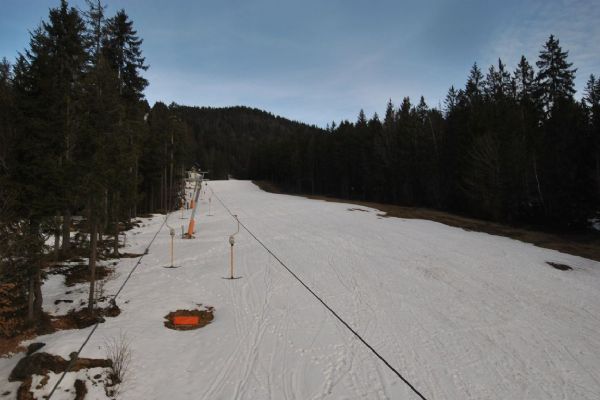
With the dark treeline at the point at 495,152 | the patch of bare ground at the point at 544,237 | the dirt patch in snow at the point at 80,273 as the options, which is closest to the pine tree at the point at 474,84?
the dark treeline at the point at 495,152

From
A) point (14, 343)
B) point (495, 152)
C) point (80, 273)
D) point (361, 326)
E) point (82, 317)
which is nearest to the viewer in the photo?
point (14, 343)

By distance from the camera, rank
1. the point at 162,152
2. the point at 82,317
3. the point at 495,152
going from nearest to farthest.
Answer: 1. the point at 82,317
2. the point at 495,152
3. the point at 162,152

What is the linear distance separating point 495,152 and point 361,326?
102 ft

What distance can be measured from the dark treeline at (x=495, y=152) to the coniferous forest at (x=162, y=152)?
5.8 inches

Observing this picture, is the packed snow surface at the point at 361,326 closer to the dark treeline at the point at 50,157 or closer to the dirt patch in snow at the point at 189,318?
the dirt patch in snow at the point at 189,318

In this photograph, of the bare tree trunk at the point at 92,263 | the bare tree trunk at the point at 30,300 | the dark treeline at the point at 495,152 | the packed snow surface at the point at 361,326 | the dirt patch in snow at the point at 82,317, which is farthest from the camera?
the dark treeline at the point at 495,152

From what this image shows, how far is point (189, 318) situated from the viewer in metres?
11.4

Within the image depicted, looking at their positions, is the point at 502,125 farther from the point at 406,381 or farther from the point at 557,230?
the point at 406,381

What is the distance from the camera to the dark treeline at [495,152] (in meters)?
33.9

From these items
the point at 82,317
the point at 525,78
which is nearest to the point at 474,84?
the point at 525,78

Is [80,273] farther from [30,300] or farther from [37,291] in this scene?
[30,300]

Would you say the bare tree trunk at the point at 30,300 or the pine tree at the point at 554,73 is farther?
the pine tree at the point at 554,73

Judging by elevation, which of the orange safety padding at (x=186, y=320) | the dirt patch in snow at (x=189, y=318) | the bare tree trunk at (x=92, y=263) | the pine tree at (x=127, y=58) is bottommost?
the dirt patch in snow at (x=189, y=318)

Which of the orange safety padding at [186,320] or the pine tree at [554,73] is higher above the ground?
the pine tree at [554,73]
